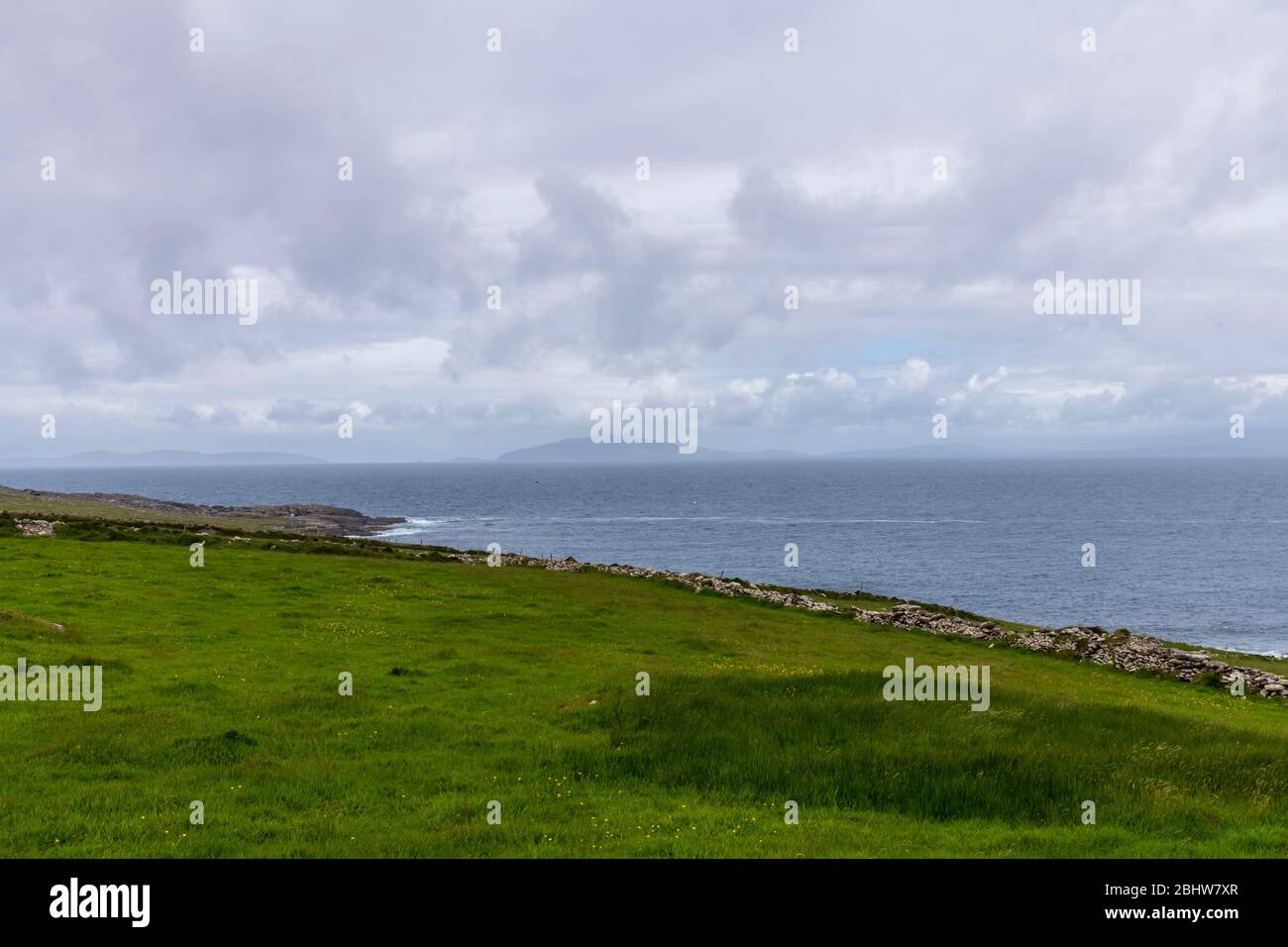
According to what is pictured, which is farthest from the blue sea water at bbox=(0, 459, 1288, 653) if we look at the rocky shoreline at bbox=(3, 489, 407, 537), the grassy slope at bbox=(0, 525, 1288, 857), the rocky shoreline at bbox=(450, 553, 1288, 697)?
the grassy slope at bbox=(0, 525, 1288, 857)

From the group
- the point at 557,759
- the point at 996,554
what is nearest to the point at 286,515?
the point at 996,554

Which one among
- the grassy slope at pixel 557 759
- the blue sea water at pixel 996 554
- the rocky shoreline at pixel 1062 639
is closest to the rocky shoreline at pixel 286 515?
the blue sea water at pixel 996 554

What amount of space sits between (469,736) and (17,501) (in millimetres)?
144861

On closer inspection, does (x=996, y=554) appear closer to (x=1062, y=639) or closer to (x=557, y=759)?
(x=1062, y=639)

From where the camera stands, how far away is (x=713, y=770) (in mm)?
15711

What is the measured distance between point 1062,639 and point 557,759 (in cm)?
3867

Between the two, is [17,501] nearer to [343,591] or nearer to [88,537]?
[88,537]

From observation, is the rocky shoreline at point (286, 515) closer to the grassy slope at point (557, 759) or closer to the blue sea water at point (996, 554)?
the blue sea water at point (996, 554)

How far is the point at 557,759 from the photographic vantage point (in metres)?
16.1

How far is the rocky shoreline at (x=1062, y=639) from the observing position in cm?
3866
